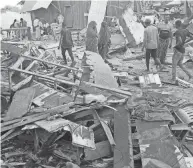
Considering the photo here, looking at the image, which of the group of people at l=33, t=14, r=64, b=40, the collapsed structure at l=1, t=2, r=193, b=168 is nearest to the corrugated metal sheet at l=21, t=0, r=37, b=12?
the group of people at l=33, t=14, r=64, b=40

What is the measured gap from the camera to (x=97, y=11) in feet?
60.8

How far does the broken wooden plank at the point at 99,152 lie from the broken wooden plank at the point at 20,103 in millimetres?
1302

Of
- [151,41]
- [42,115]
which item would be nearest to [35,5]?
[151,41]

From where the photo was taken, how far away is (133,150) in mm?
3861

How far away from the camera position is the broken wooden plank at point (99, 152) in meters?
3.74

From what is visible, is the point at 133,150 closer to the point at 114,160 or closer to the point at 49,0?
the point at 114,160

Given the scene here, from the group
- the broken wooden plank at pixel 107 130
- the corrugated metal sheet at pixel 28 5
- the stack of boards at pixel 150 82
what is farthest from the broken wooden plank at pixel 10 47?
the corrugated metal sheet at pixel 28 5

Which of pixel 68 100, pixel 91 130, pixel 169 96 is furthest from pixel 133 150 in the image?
pixel 169 96

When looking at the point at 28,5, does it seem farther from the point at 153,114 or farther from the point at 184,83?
the point at 153,114

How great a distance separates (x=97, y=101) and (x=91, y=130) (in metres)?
0.49

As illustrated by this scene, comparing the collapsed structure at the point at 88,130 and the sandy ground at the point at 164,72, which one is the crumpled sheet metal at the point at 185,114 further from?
the sandy ground at the point at 164,72

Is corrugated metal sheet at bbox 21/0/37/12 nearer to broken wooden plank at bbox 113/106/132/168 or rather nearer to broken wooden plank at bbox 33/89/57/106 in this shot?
broken wooden plank at bbox 33/89/57/106

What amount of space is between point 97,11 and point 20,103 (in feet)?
50.4

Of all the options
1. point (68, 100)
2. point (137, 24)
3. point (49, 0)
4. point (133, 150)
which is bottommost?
point (133, 150)
